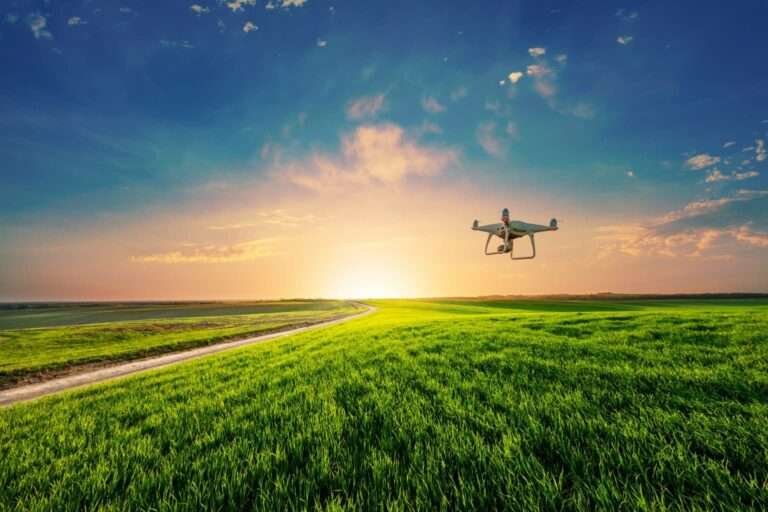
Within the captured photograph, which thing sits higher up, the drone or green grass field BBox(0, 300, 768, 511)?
the drone

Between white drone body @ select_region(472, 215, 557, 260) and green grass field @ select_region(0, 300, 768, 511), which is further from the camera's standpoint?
white drone body @ select_region(472, 215, 557, 260)

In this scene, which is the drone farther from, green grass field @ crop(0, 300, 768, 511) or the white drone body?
green grass field @ crop(0, 300, 768, 511)

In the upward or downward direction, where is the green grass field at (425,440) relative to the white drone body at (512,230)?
downward

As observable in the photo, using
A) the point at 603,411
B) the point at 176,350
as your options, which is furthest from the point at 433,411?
the point at 176,350

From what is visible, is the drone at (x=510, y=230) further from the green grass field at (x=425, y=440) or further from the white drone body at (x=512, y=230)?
the green grass field at (x=425, y=440)

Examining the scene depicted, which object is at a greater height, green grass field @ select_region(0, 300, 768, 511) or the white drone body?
the white drone body

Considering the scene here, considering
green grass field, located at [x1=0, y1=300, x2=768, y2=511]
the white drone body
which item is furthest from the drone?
green grass field, located at [x1=0, y1=300, x2=768, y2=511]

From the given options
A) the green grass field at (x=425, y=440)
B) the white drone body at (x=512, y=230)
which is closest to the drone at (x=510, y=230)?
the white drone body at (x=512, y=230)

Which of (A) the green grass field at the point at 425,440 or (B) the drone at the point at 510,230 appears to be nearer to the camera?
(A) the green grass field at the point at 425,440

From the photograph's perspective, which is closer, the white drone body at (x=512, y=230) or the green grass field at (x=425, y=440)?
the green grass field at (x=425, y=440)

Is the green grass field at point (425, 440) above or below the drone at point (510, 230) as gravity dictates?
below
